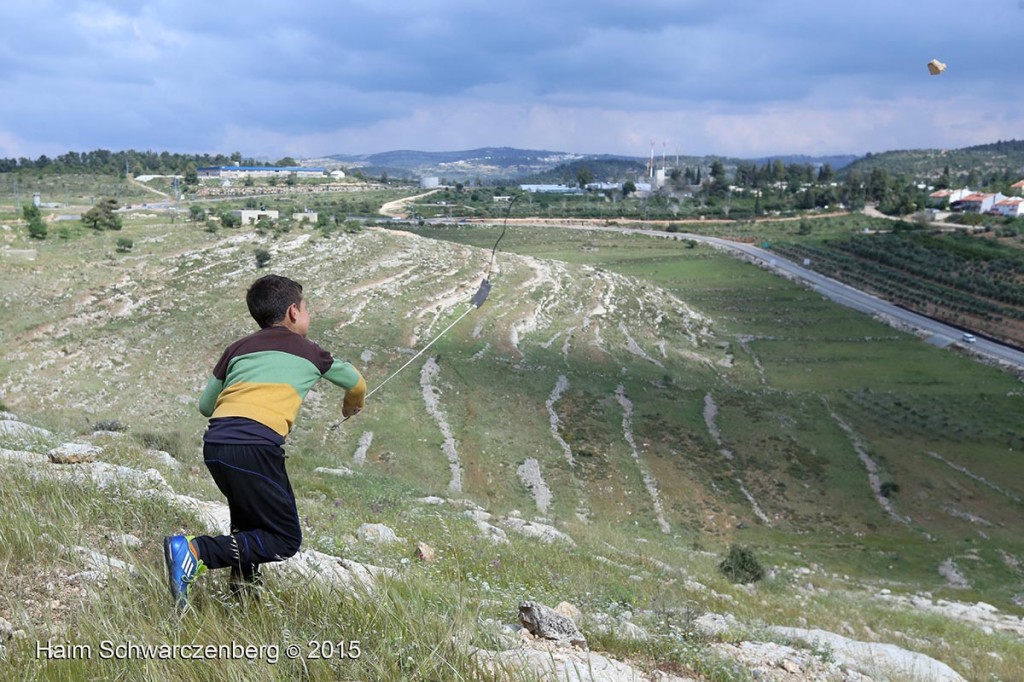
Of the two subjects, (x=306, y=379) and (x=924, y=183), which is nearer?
(x=306, y=379)

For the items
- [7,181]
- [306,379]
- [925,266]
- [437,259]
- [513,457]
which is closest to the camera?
[306,379]

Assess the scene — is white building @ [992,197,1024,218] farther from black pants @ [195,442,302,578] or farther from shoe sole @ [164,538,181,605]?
shoe sole @ [164,538,181,605]

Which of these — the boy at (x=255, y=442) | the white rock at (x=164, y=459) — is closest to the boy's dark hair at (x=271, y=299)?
the boy at (x=255, y=442)

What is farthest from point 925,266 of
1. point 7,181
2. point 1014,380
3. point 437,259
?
point 7,181

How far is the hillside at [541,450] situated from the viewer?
4176 mm

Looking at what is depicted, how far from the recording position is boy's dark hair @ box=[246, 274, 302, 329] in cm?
392

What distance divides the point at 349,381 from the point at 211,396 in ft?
2.41

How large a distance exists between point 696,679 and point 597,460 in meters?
18.0

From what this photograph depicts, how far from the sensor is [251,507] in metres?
3.50

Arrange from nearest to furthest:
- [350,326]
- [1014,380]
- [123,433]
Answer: [123,433] < [350,326] < [1014,380]

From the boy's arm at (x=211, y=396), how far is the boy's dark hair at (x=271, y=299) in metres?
0.38

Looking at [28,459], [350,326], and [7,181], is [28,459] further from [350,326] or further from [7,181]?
[7,181]

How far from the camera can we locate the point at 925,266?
227 feet

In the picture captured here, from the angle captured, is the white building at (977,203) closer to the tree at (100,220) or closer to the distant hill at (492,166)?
the distant hill at (492,166)
